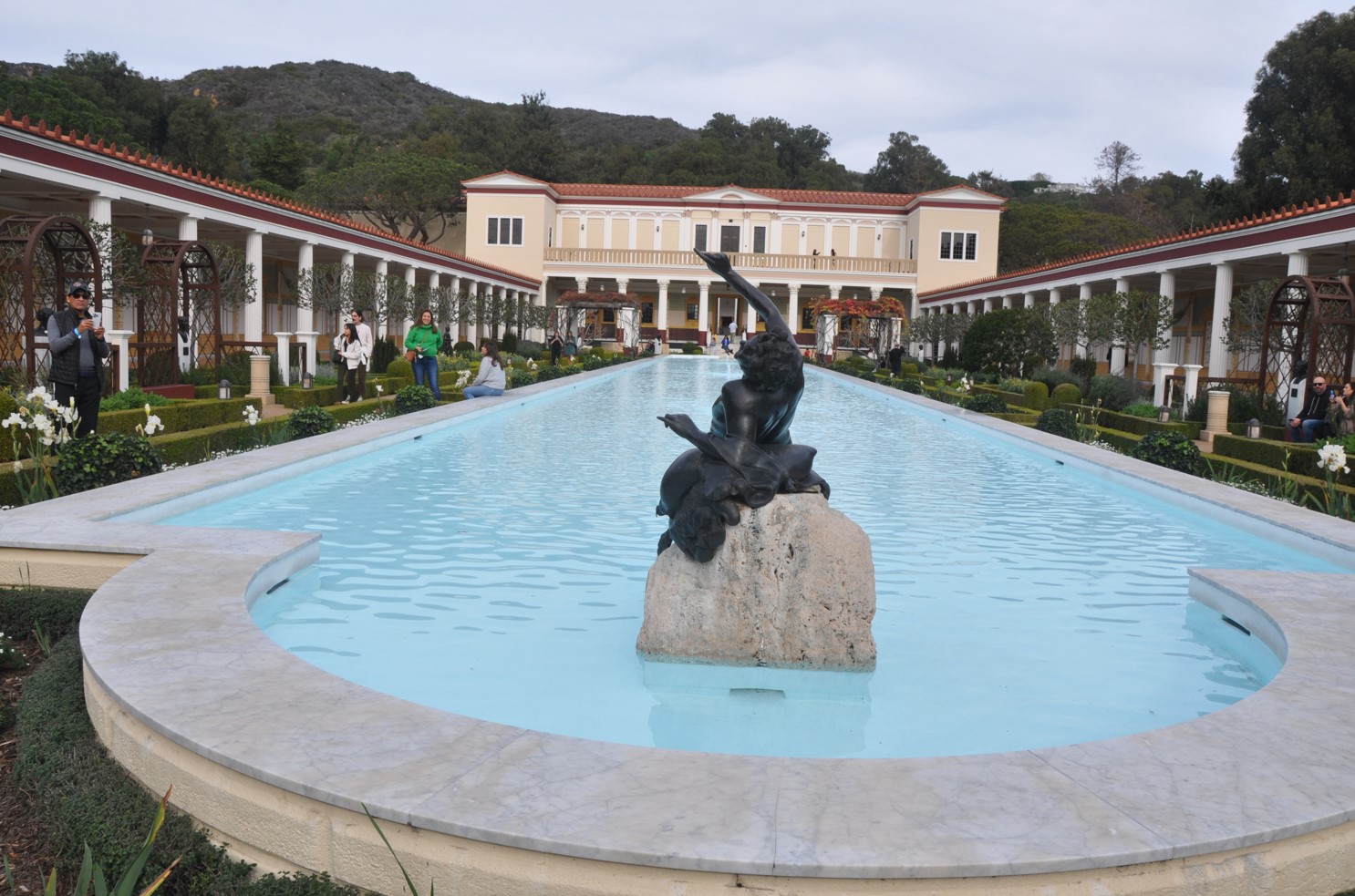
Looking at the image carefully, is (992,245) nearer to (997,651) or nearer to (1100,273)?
(1100,273)

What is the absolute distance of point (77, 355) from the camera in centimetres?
770

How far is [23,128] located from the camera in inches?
502

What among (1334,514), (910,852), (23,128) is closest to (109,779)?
(910,852)

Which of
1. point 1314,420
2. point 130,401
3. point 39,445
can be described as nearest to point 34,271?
point 130,401

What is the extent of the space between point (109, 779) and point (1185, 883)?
2.59m

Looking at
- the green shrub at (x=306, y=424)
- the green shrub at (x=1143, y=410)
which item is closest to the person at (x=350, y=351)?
the green shrub at (x=306, y=424)

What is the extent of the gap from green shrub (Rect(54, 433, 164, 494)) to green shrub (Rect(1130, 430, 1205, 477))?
890 cm

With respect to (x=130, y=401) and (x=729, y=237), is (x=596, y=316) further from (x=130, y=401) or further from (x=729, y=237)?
(x=130, y=401)

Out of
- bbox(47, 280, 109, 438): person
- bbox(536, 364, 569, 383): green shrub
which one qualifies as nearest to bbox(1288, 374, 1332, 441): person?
bbox(47, 280, 109, 438): person

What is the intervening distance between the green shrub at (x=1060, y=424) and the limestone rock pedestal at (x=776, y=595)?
982cm

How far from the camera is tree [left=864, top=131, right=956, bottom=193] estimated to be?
7550 cm

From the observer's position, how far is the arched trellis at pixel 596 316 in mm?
37938

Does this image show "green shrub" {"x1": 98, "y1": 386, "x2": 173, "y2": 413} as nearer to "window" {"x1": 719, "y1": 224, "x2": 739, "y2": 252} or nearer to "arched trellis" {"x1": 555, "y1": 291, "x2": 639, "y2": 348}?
"arched trellis" {"x1": 555, "y1": 291, "x2": 639, "y2": 348}

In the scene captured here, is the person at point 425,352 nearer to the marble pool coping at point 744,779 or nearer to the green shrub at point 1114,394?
the green shrub at point 1114,394
